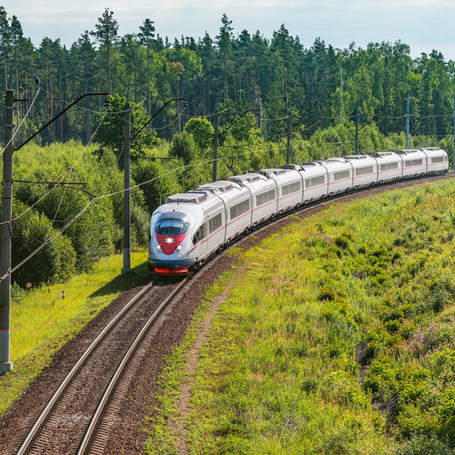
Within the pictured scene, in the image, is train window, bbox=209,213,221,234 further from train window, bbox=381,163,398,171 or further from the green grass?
train window, bbox=381,163,398,171

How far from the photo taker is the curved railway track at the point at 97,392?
1497 centimetres

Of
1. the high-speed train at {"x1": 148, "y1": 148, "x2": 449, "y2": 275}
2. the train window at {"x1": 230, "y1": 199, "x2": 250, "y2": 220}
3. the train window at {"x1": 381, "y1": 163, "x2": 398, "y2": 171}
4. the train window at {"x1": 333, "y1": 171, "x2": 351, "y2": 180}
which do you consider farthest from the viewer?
the train window at {"x1": 381, "y1": 163, "x2": 398, "y2": 171}

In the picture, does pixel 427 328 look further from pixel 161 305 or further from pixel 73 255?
pixel 73 255

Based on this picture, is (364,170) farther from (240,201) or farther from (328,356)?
(328,356)

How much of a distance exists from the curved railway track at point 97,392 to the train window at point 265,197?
47.6 ft

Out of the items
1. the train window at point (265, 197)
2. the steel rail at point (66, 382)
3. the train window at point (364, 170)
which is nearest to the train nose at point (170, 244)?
the steel rail at point (66, 382)

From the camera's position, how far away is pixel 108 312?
24.5m

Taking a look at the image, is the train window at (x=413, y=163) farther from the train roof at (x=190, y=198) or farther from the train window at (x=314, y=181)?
the train roof at (x=190, y=198)

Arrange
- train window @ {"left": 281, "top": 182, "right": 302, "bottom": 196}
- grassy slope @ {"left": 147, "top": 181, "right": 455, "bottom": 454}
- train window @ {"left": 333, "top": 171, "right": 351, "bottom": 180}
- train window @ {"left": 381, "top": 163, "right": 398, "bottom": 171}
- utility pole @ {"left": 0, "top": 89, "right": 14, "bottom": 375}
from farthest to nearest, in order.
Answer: train window @ {"left": 381, "top": 163, "right": 398, "bottom": 171}, train window @ {"left": 333, "top": 171, "right": 351, "bottom": 180}, train window @ {"left": 281, "top": 182, "right": 302, "bottom": 196}, utility pole @ {"left": 0, "top": 89, "right": 14, "bottom": 375}, grassy slope @ {"left": 147, "top": 181, "right": 455, "bottom": 454}

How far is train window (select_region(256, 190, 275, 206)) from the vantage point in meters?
39.4

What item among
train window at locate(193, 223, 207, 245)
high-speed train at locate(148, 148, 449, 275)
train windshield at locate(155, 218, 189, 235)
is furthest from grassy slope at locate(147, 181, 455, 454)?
train windshield at locate(155, 218, 189, 235)

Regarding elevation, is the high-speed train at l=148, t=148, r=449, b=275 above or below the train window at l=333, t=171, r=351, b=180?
below

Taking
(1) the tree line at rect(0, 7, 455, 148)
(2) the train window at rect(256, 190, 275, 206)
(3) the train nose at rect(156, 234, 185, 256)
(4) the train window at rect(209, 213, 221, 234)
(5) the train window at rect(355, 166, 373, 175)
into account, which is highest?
(1) the tree line at rect(0, 7, 455, 148)

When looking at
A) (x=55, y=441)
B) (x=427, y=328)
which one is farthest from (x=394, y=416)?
(x=55, y=441)
